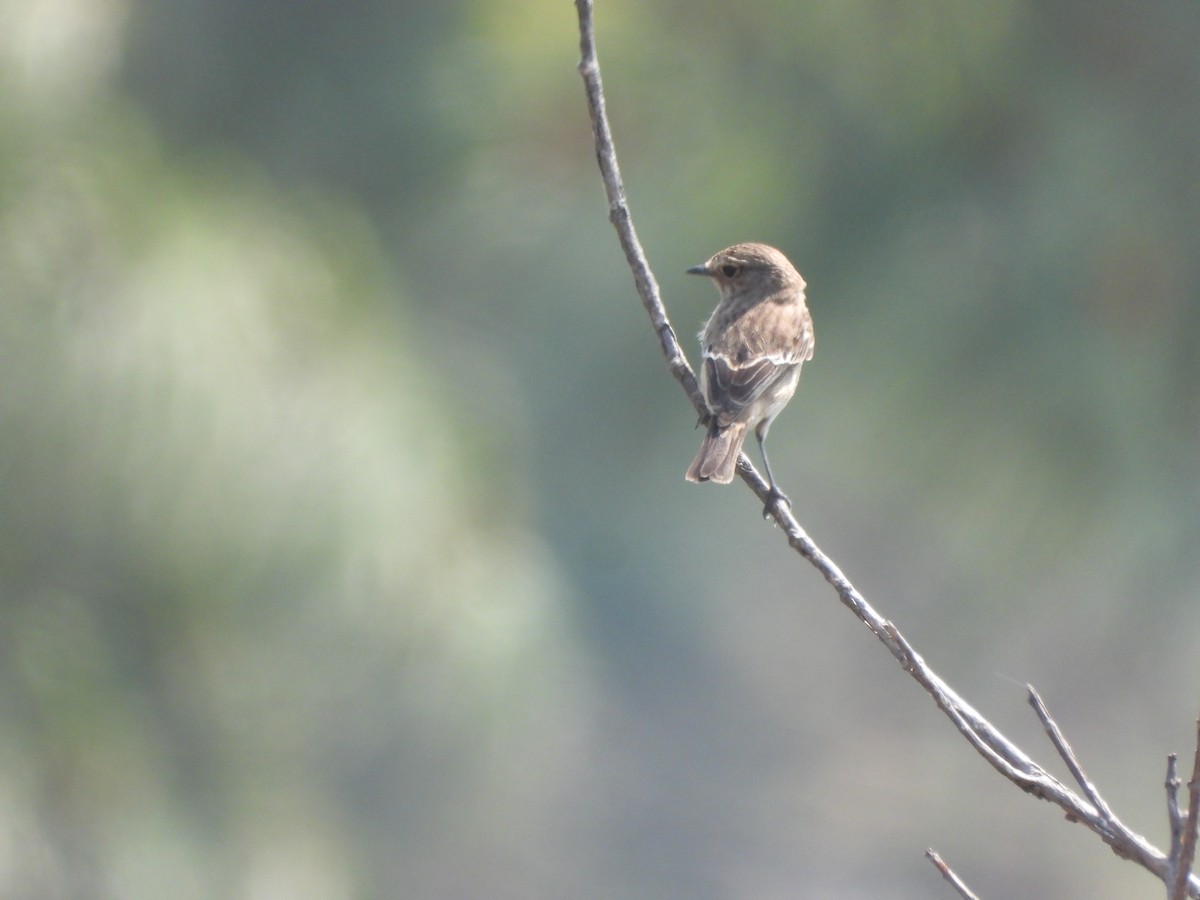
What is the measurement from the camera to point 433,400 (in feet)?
11.7

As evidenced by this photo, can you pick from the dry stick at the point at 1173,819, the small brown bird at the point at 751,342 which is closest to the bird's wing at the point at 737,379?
the small brown bird at the point at 751,342

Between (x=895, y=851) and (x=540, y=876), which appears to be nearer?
(x=540, y=876)

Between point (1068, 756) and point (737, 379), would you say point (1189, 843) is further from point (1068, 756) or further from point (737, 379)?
point (737, 379)

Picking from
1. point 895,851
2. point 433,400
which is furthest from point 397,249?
point 895,851

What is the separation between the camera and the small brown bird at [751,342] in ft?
9.27

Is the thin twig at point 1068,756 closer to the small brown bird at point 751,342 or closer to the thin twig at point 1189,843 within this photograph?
the thin twig at point 1189,843

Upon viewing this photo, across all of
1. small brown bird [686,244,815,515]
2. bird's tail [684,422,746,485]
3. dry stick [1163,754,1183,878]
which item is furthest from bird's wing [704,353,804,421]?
dry stick [1163,754,1183,878]

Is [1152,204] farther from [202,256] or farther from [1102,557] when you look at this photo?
[202,256]

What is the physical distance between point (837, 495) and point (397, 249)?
1928 mm

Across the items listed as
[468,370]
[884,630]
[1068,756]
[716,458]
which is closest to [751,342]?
[716,458]

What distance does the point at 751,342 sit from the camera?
302cm

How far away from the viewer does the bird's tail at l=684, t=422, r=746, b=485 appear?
2473 mm

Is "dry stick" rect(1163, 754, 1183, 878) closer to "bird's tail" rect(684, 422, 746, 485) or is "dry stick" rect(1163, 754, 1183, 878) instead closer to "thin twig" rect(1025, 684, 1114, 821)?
"thin twig" rect(1025, 684, 1114, 821)

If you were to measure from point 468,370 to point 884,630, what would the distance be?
267cm
